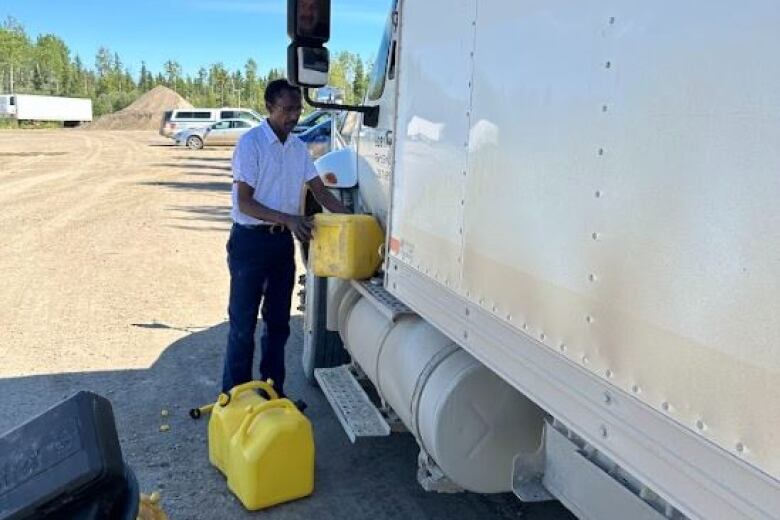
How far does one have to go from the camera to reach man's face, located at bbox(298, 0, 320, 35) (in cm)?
355

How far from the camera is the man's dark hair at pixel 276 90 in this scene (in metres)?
4.30

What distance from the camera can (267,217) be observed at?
421 centimetres

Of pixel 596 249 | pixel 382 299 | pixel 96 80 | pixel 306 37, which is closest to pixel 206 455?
pixel 382 299

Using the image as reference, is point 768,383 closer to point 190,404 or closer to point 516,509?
point 516,509

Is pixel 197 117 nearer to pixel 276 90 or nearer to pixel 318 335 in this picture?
pixel 318 335

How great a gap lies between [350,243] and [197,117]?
38.2 meters

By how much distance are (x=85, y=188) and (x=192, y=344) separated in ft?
42.5

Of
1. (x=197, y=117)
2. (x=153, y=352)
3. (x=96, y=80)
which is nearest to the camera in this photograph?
(x=153, y=352)

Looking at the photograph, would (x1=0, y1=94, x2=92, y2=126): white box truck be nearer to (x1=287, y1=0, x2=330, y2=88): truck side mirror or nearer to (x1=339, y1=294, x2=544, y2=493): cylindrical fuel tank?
(x1=287, y1=0, x2=330, y2=88): truck side mirror

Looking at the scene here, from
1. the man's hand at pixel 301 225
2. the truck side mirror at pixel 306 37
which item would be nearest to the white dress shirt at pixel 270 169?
the man's hand at pixel 301 225

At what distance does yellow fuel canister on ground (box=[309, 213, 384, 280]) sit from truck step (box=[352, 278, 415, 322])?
6 centimetres

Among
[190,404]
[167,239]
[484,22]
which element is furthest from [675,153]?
[167,239]

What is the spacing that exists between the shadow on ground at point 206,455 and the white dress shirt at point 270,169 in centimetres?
133

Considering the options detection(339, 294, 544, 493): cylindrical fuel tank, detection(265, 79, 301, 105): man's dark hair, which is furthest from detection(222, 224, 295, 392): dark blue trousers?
detection(339, 294, 544, 493): cylindrical fuel tank
